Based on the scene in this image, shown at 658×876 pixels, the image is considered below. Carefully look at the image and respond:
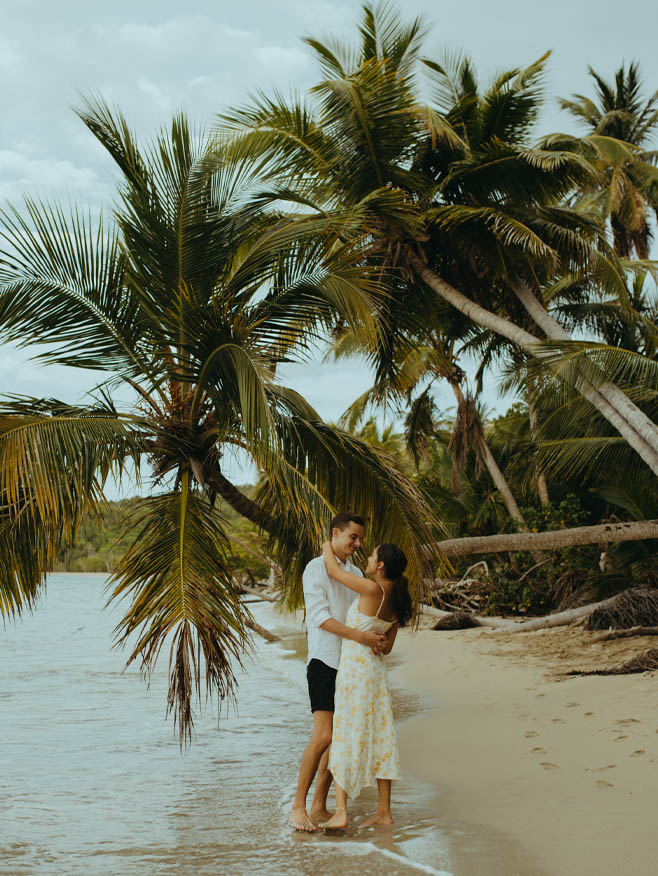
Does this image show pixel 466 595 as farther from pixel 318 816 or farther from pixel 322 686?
pixel 322 686

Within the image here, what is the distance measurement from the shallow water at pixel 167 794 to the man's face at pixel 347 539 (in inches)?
65.0

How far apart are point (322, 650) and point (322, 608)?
27 cm

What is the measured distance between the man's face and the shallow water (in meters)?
1.65

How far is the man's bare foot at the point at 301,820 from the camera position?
4734 mm

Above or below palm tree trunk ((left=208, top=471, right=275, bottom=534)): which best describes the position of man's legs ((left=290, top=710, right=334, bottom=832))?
below

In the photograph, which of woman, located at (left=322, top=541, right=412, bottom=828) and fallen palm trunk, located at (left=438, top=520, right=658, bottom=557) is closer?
woman, located at (left=322, top=541, right=412, bottom=828)

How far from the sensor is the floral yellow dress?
4625 millimetres

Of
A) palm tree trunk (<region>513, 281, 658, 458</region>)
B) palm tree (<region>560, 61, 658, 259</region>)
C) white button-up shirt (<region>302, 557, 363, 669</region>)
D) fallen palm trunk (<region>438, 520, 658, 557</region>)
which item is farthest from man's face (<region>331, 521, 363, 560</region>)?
palm tree (<region>560, 61, 658, 259</region>)

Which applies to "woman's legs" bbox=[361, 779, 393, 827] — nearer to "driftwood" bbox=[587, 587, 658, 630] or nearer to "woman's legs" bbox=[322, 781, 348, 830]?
"woman's legs" bbox=[322, 781, 348, 830]

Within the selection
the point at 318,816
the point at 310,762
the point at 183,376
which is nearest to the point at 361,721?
the point at 310,762

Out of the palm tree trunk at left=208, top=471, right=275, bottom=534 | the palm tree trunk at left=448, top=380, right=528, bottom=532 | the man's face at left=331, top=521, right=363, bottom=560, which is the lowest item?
the man's face at left=331, top=521, right=363, bottom=560

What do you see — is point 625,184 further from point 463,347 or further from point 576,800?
point 576,800

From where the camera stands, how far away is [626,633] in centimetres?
1077

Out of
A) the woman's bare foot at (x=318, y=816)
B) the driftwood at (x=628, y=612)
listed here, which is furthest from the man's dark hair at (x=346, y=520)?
the driftwood at (x=628, y=612)
